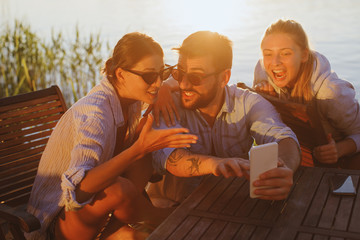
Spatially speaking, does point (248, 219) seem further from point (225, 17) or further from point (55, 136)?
point (225, 17)

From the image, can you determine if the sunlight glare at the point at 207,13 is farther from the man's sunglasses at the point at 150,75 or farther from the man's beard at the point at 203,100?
the man's sunglasses at the point at 150,75

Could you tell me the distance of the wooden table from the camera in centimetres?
222

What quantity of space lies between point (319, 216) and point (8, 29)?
222 inches

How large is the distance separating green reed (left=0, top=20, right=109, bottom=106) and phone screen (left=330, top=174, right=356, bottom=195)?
4.38m

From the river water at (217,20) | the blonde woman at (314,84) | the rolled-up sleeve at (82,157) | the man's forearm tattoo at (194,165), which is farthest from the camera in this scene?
the river water at (217,20)

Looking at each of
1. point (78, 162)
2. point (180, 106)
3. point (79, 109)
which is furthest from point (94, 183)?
point (180, 106)

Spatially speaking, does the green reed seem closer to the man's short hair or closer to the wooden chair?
the man's short hair

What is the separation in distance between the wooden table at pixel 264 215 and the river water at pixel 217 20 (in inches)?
206

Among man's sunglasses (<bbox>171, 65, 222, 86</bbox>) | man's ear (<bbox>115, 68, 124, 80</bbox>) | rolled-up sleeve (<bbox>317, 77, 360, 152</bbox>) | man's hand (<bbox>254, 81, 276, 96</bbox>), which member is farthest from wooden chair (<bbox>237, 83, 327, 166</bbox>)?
man's ear (<bbox>115, 68, 124, 80</bbox>)

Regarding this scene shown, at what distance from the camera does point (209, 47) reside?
3557mm

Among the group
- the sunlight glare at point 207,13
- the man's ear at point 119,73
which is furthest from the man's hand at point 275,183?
the sunlight glare at point 207,13

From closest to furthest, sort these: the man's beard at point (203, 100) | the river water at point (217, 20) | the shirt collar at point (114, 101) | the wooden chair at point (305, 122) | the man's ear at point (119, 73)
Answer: the shirt collar at point (114, 101)
the man's ear at point (119, 73)
the wooden chair at point (305, 122)
the man's beard at point (203, 100)
the river water at point (217, 20)

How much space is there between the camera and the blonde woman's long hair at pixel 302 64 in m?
3.78

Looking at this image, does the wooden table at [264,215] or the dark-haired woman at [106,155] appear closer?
the wooden table at [264,215]
